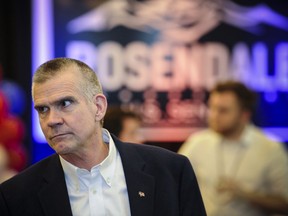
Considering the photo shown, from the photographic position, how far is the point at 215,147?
438 cm

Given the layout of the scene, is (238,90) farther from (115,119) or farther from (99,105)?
(99,105)

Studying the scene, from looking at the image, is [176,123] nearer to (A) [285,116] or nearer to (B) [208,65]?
(B) [208,65]

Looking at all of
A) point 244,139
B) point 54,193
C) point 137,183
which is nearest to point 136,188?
point 137,183

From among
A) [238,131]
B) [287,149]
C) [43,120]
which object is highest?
[43,120]

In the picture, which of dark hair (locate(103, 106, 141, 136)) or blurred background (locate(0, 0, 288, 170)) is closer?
dark hair (locate(103, 106, 141, 136))

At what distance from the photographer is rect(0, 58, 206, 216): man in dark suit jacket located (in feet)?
7.44

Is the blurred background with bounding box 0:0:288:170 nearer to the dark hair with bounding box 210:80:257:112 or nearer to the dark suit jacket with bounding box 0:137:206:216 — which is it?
the dark hair with bounding box 210:80:257:112

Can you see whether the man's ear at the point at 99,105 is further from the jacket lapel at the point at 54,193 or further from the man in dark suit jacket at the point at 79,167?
the jacket lapel at the point at 54,193

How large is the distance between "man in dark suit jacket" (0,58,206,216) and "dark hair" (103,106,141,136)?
1314 millimetres

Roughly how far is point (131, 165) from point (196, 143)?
6.88 feet

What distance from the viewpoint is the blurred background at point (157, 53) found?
18.6 ft

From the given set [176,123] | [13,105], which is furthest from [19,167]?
[176,123]

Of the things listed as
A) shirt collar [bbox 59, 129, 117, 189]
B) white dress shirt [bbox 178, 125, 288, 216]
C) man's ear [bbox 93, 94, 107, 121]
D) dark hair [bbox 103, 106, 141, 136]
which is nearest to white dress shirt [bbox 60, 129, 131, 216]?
shirt collar [bbox 59, 129, 117, 189]

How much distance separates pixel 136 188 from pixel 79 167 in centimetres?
22
